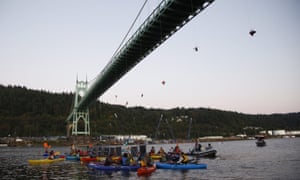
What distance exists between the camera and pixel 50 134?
14375 cm

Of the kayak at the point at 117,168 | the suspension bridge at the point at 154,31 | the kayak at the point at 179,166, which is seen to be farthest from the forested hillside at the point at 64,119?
the kayak at the point at 179,166

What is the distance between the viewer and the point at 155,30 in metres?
30.4

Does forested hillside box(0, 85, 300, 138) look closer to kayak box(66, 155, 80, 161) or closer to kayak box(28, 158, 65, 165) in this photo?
kayak box(66, 155, 80, 161)

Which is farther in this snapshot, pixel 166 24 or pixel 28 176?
pixel 166 24

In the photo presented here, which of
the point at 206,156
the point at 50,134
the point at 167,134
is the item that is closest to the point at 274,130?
the point at 167,134

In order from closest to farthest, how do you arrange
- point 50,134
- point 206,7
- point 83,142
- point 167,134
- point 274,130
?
point 206,7 → point 83,142 → point 50,134 → point 167,134 → point 274,130

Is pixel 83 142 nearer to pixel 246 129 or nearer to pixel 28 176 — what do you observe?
pixel 28 176

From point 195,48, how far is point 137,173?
11.7 m

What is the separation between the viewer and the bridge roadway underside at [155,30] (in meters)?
Answer: 25.0

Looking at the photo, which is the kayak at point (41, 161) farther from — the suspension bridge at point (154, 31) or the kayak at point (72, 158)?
the suspension bridge at point (154, 31)

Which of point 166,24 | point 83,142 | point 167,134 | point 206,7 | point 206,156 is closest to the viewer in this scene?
point 206,7

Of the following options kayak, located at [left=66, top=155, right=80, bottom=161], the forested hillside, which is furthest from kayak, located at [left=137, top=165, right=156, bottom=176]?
the forested hillside

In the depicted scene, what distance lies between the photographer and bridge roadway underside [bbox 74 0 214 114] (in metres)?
25.0

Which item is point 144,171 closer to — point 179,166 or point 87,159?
point 179,166
